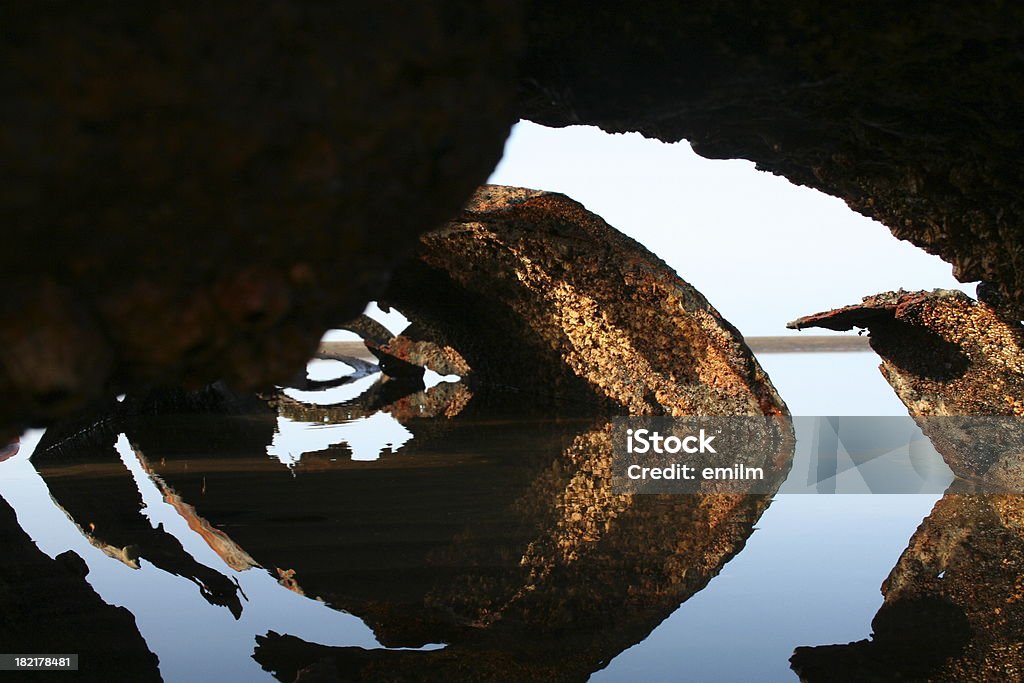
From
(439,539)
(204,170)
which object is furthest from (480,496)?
(204,170)

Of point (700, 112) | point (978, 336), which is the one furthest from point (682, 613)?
point (978, 336)

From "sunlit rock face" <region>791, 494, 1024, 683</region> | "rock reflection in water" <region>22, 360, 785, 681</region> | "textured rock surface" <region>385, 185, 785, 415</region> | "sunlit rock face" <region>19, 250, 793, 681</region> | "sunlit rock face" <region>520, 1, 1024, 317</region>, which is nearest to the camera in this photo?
"sunlit rock face" <region>520, 1, 1024, 317</region>

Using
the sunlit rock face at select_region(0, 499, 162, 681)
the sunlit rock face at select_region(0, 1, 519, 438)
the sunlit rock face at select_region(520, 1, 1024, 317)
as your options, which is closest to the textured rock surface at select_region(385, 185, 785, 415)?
the sunlit rock face at select_region(520, 1, 1024, 317)

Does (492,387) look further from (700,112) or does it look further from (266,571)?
(700,112)

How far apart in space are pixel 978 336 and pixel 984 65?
3.28 metres

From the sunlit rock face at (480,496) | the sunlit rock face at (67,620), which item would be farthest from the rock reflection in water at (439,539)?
the sunlit rock face at (67,620)

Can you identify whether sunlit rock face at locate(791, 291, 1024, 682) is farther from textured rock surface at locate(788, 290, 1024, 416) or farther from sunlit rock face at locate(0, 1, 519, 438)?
sunlit rock face at locate(0, 1, 519, 438)

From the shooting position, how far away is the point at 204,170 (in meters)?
1.29

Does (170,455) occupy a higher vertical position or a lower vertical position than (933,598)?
higher

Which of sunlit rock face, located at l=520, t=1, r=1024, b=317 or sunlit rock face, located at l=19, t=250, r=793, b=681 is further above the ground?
sunlit rock face, located at l=520, t=1, r=1024, b=317

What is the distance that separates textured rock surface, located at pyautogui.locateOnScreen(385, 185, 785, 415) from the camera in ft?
19.8

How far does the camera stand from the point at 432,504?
168 inches

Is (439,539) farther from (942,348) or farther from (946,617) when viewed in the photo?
(942,348)

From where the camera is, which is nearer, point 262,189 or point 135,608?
point 262,189
